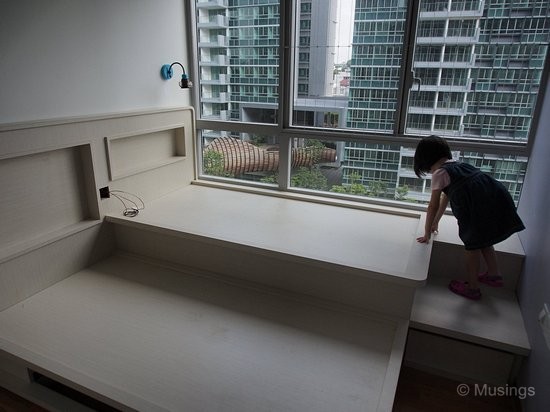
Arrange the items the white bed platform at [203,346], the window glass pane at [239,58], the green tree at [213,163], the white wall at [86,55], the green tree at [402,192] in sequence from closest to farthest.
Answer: the white bed platform at [203,346] → the white wall at [86,55] → the green tree at [402,192] → the window glass pane at [239,58] → the green tree at [213,163]

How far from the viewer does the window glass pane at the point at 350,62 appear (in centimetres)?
213

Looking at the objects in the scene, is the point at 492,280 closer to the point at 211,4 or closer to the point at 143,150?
the point at 143,150

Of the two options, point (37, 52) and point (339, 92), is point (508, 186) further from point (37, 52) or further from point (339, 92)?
point (37, 52)

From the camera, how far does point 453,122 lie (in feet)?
6.95

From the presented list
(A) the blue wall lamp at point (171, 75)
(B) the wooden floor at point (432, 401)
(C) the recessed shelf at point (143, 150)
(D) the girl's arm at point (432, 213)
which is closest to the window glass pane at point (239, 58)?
(A) the blue wall lamp at point (171, 75)

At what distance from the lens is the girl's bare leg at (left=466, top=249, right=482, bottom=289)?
170cm

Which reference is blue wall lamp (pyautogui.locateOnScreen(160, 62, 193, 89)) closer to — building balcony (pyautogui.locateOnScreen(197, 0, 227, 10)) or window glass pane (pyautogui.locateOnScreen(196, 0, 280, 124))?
window glass pane (pyautogui.locateOnScreen(196, 0, 280, 124))

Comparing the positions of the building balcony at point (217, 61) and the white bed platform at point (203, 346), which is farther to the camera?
the building balcony at point (217, 61)

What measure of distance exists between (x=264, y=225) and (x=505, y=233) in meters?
1.12

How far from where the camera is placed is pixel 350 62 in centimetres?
224

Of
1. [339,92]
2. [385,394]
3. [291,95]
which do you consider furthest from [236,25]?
[385,394]

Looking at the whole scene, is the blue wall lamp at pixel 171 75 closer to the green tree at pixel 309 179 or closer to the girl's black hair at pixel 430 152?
the green tree at pixel 309 179

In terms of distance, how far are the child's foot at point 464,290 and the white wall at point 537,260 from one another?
0.18 metres

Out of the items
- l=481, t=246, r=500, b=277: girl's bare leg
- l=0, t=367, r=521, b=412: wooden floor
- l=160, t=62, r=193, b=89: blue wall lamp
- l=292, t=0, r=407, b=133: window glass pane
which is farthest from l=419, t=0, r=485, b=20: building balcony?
l=0, t=367, r=521, b=412: wooden floor
